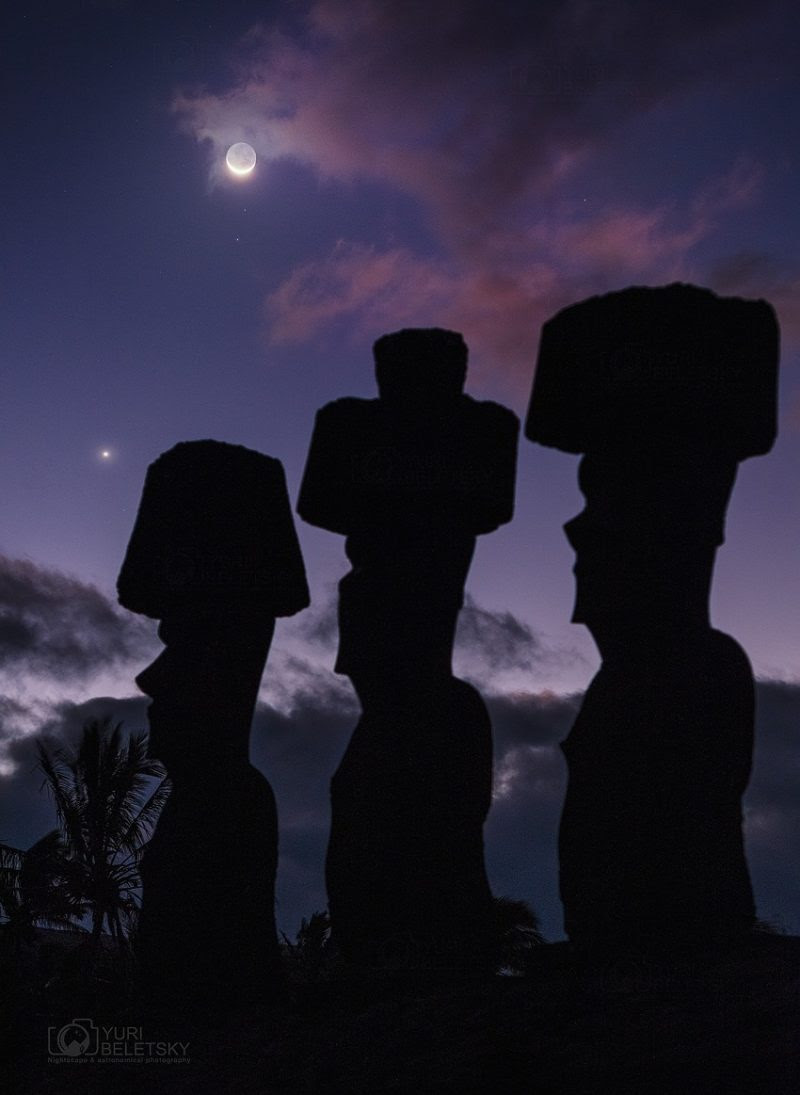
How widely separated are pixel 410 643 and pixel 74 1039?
4433 mm

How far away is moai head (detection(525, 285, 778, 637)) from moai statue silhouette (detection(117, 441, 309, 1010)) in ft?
12.2

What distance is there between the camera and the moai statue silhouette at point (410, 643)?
1034cm

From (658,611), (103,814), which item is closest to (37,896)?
(103,814)

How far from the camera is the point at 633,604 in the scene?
9508 mm

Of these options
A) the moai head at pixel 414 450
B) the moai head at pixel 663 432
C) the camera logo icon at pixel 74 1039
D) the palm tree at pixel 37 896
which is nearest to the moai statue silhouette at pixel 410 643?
the moai head at pixel 414 450

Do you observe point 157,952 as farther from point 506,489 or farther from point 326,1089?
point 506,489

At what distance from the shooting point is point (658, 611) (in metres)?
9.42

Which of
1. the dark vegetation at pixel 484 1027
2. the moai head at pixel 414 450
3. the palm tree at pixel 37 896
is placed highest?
the moai head at pixel 414 450

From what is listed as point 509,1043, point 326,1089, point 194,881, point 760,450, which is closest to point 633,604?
point 760,450

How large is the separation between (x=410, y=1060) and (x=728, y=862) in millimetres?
2674

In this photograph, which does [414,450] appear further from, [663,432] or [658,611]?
[658,611]

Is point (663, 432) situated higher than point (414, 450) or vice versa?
point (414, 450)

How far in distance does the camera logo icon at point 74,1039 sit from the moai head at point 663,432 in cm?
543

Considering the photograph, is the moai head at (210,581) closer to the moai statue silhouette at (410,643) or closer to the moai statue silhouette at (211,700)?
the moai statue silhouette at (211,700)
